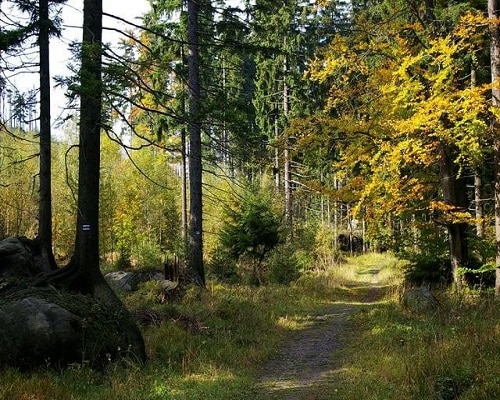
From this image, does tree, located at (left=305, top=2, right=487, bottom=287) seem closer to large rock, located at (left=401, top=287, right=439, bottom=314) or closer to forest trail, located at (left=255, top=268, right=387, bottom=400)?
large rock, located at (left=401, top=287, right=439, bottom=314)

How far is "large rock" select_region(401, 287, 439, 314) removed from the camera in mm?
10719

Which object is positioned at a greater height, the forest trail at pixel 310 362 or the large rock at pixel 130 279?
the large rock at pixel 130 279

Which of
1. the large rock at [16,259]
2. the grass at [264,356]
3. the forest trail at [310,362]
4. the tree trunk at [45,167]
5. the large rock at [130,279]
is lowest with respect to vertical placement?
the forest trail at [310,362]

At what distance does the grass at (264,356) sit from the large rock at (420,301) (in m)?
0.27

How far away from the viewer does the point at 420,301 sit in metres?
11.0

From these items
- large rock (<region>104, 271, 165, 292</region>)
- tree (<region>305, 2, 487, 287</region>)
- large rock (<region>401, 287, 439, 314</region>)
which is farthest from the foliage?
large rock (<region>401, 287, 439, 314</region>)

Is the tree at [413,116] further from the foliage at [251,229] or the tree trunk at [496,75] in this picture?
the foliage at [251,229]

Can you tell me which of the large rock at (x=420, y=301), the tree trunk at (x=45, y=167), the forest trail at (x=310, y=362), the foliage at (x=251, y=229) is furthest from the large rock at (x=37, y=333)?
the foliage at (x=251, y=229)

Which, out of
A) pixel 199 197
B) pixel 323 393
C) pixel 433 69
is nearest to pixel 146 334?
pixel 323 393

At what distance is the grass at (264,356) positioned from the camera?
19.0 feet

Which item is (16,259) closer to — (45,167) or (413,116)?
(45,167)

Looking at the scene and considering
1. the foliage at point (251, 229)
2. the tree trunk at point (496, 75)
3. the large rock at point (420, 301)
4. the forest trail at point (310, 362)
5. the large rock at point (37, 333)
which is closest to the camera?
the large rock at point (37, 333)

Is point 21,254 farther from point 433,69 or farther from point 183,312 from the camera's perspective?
point 433,69

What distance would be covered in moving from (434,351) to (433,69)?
758 cm
